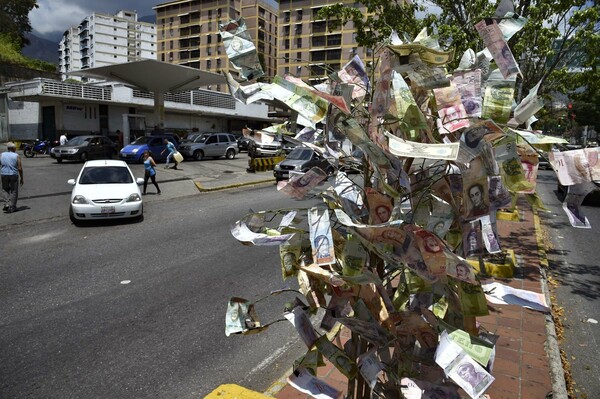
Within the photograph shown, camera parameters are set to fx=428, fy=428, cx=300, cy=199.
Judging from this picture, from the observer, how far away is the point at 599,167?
1.64 meters

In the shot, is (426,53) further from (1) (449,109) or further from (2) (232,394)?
(2) (232,394)

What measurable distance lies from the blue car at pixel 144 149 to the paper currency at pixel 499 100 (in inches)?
962

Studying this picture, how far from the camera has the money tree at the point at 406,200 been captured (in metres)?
1.66

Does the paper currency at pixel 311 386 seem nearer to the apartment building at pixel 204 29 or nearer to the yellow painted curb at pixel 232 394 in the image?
the yellow painted curb at pixel 232 394

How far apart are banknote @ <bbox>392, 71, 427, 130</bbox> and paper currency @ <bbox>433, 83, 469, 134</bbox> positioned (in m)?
0.14

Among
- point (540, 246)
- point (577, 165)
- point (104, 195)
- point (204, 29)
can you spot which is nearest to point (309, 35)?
point (204, 29)

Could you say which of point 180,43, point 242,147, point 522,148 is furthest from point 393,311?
point 180,43

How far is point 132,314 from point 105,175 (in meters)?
7.25

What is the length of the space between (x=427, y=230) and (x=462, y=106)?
541 mm

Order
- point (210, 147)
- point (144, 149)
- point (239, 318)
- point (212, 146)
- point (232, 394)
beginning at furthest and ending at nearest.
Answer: point (212, 146)
point (210, 147)
point (144, 149)
point (232, 394)
point (239, 318)

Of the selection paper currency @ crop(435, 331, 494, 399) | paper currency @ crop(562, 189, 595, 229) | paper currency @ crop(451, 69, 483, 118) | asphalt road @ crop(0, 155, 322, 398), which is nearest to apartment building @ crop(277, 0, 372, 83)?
asphalt road @ crop(0, 155, 322, 398)

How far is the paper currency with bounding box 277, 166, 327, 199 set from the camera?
6.84ft

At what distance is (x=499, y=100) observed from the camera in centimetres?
177

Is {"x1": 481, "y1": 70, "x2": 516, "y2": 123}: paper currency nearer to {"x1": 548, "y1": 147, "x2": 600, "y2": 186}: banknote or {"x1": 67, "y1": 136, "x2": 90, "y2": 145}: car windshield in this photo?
{"x1": 548, "y1": 147, "x2": 600, "y2": 186}: banknote
